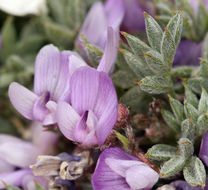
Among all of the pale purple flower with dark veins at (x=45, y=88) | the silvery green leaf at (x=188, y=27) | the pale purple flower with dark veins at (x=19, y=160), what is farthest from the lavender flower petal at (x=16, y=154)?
the silvery green leaf at (x=188, y=27)

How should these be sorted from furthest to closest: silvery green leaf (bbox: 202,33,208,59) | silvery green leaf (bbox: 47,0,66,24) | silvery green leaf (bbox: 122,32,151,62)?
1. silvery green leaf (bbox: 47,0,66,24)
2. silvery green leaf (bbox: 202,33,208,59)
3. silvery green leaf (bbox: 122,32,151,62)

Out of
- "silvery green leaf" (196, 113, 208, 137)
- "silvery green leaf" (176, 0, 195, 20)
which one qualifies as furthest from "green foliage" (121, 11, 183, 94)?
"silvery green leaf" (176, 0, 195, 20)

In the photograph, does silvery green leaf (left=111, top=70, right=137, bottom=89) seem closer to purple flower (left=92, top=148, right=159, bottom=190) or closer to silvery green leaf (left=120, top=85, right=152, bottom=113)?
silvery green leaf (left=120, top=85, right=152, bottom=113)

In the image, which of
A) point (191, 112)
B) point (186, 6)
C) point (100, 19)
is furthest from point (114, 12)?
point (191, 112)

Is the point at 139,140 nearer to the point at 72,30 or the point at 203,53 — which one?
the point at 203,53

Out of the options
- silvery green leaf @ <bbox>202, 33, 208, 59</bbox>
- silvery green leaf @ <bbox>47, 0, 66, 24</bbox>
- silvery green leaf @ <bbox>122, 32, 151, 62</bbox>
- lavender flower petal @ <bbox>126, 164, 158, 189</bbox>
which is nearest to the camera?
lavender flower petal @ <bbox>126, 164, 158, 189</bbox>

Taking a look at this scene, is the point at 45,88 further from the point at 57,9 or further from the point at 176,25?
the point at 57,9

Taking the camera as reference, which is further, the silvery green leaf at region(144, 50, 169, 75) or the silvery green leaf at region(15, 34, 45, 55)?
the silvery green leaf at region(15, 34, 45, 55)

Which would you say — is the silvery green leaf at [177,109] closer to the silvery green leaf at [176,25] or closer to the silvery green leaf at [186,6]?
the silvery green leaf at [176,25]
